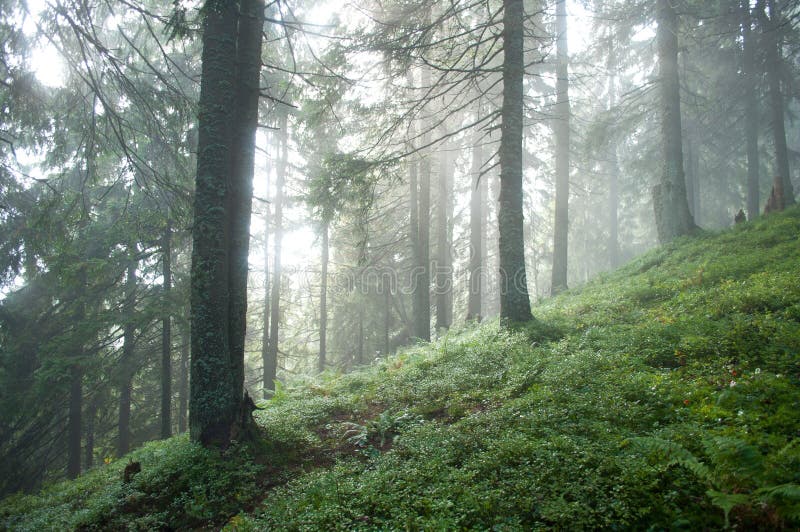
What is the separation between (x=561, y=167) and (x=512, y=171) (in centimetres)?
921

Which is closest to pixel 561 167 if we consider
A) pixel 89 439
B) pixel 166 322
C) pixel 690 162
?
pixel 690 162

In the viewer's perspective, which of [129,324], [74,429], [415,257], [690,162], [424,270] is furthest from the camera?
[690,162]

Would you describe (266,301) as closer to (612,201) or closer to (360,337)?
(360,337)

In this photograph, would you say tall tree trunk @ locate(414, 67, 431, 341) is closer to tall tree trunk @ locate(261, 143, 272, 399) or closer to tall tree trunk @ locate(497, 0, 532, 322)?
tall tree trunk @ locate(261, 143, 272, 399)

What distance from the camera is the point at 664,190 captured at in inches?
530

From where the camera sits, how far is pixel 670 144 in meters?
13.6

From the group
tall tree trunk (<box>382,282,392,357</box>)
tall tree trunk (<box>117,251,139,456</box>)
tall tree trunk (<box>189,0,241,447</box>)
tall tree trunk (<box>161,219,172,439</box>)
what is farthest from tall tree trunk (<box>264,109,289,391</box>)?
tall tree trunk (<box>189,0,241,447</box>)

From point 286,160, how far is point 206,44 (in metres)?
12.6

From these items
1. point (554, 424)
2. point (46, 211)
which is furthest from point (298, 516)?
point (46, 211)

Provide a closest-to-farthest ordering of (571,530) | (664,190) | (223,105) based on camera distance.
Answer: (571,530) → (223,105) → (664,190)

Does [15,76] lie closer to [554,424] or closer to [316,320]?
[554,424]

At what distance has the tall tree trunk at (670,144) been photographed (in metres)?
13.2

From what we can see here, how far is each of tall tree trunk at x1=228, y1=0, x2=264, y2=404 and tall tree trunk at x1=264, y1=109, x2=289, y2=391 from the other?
33.4ft

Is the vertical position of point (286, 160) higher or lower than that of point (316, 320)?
higher
